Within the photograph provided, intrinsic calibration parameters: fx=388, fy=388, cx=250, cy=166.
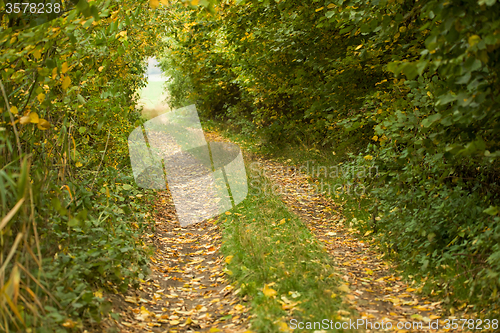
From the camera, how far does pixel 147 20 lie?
9266mm

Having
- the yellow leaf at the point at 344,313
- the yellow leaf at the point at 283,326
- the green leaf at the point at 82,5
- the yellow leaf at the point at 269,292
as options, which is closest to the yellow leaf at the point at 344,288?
the yellow leaf at the point at 344,313

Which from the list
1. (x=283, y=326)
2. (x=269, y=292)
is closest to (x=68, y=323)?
(x=283, y=326)

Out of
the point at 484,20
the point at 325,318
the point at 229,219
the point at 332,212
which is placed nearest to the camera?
the point at 484,20

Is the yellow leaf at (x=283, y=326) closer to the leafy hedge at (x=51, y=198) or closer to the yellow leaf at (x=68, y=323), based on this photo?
the leafy hedge at (x=51, y=198)

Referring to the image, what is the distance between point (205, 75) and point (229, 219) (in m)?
13.3

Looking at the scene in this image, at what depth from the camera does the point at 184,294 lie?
485 centimetres

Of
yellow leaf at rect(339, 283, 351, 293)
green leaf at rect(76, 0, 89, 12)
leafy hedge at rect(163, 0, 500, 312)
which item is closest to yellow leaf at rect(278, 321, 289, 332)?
yellow leaf at rect(339, 283, 351, 293)

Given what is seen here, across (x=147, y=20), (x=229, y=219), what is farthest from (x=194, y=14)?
(x=229, y=219)

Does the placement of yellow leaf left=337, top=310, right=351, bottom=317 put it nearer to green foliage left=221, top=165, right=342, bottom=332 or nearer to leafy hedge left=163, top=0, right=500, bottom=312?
green foliage left=221, top=165, right=342, bottom=332

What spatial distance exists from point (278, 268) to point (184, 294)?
1.23m

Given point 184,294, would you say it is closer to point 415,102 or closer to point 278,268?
point 278,268

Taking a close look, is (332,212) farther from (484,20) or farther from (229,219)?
(484,20)

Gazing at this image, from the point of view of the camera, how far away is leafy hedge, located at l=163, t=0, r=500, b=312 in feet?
10.1

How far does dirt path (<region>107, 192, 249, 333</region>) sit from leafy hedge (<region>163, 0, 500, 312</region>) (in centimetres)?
237
